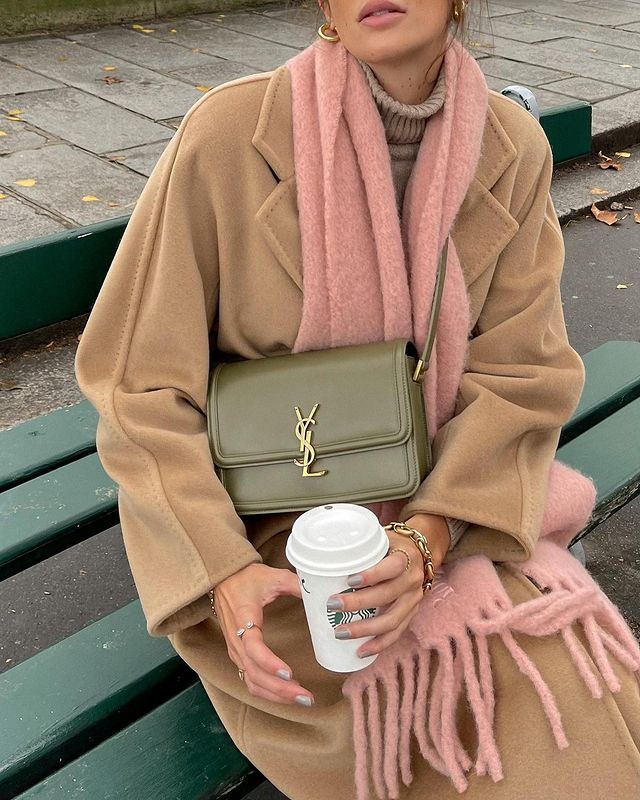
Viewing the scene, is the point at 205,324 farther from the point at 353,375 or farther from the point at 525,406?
the point at 525,406

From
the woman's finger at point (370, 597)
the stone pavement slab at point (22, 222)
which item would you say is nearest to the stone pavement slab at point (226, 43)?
the stone pavement slab at point (22, 222)

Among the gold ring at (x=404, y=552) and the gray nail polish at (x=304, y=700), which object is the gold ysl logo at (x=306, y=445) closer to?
the gold ring at (x=404, y=552)

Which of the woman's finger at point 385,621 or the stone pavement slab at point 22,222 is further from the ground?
the woman's finger at point 385,621

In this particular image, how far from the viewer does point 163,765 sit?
1480 mm

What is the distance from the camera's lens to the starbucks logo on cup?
1275mm

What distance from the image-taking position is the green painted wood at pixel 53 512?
6.01 feet

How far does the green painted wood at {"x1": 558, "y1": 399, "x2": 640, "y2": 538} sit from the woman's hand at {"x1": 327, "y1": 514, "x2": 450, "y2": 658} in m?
0.76

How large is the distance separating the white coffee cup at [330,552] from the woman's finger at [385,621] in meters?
0.01

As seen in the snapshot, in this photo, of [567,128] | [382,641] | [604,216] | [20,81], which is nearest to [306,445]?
[382,641]

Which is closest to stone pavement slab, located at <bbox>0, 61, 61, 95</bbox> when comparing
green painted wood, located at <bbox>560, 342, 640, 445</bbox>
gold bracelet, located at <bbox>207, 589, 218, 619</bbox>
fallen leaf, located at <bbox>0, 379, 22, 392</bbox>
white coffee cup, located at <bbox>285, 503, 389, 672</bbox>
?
fallen leaf, located at <bbox>0, 379, 22, 392</bbox>

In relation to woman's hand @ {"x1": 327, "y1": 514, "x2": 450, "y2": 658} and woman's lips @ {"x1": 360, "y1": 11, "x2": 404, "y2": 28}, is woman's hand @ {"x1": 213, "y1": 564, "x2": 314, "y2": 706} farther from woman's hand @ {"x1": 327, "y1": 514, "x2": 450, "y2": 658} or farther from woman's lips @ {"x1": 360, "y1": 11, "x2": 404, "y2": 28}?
woman's lips @ {"x1": 360, "y1": 11, "x2": 404, "y2": 28}

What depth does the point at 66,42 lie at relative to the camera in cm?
695

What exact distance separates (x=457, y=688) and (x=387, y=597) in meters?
0.20

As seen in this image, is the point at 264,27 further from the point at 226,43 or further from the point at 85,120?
the point at 85,120
